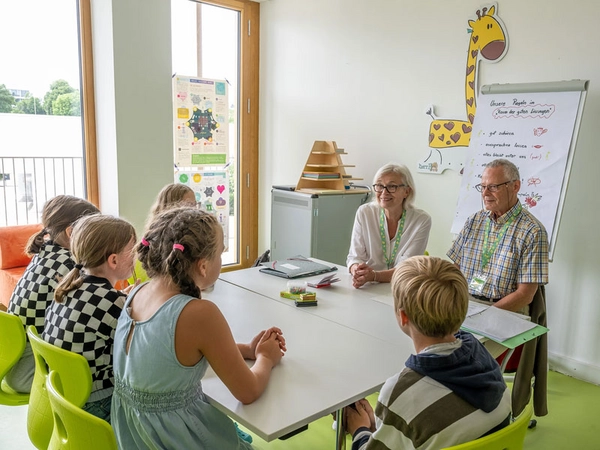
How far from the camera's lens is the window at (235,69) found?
4496 millimetres

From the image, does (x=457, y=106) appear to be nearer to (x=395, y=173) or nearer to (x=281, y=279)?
(x=395, y=173)

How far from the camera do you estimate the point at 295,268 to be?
2.59m

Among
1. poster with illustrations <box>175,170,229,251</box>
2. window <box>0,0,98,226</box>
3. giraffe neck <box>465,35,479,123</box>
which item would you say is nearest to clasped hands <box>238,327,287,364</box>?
giraffe neck <box>465,35,479,123</box>

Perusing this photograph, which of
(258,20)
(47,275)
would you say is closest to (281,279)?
(47,275)

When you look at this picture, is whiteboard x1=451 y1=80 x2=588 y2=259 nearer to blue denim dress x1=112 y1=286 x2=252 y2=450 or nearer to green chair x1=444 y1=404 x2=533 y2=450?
green chair x1=444 y1=404 x2=533 y2=450

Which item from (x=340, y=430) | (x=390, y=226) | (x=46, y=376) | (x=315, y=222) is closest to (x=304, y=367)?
(x=340, y=430)

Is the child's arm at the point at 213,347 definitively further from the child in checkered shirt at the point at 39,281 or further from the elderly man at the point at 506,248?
the elderly man at the point at 506,248

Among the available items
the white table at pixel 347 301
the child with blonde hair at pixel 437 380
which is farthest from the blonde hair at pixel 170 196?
the child with blonde hair at pixel 437 380

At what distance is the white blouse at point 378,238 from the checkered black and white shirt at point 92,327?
139cm

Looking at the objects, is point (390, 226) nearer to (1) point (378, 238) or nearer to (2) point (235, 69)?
(1) point (378, 238)

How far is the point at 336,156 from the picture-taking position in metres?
4.05

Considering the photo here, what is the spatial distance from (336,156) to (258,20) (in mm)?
1759

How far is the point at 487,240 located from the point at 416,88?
5.40ft

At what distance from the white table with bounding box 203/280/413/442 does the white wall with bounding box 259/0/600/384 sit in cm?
170
